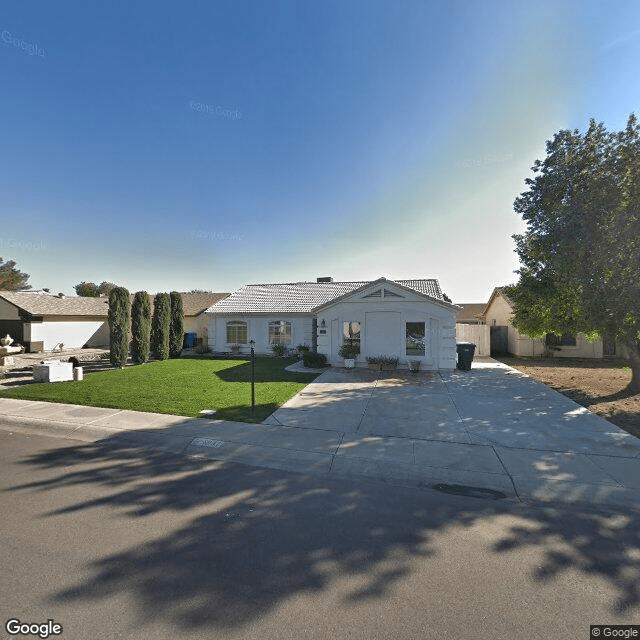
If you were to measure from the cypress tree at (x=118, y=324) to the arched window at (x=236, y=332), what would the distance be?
6.45 m

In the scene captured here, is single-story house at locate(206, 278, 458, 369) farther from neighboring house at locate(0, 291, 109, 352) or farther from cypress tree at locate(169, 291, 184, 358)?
neighboring house at locate(0, 291, 109, 352)

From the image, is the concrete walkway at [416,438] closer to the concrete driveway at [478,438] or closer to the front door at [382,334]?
the concrete driveway at [478,438]

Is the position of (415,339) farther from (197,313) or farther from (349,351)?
(197,313)

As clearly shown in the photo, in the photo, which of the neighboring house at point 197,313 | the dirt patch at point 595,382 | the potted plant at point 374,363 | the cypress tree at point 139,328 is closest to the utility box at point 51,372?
the cypress tree at point 139,328

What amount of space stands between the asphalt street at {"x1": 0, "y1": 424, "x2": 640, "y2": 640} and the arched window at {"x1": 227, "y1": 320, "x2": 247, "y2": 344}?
15.9 metres

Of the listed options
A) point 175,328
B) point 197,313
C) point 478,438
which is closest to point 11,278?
point 197,313

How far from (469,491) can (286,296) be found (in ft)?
59.9

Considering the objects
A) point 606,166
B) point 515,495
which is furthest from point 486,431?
point 606,166

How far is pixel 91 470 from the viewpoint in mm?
5328

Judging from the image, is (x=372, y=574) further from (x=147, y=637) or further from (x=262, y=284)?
(x=262, y=284)

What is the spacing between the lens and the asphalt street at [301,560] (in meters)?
2.65

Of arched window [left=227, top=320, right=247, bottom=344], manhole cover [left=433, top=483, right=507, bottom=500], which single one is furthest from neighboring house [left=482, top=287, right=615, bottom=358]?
arched window [left=227, top=320, right=247, bottom=344]

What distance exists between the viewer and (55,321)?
79.4ft

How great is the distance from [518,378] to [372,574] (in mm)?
12661
